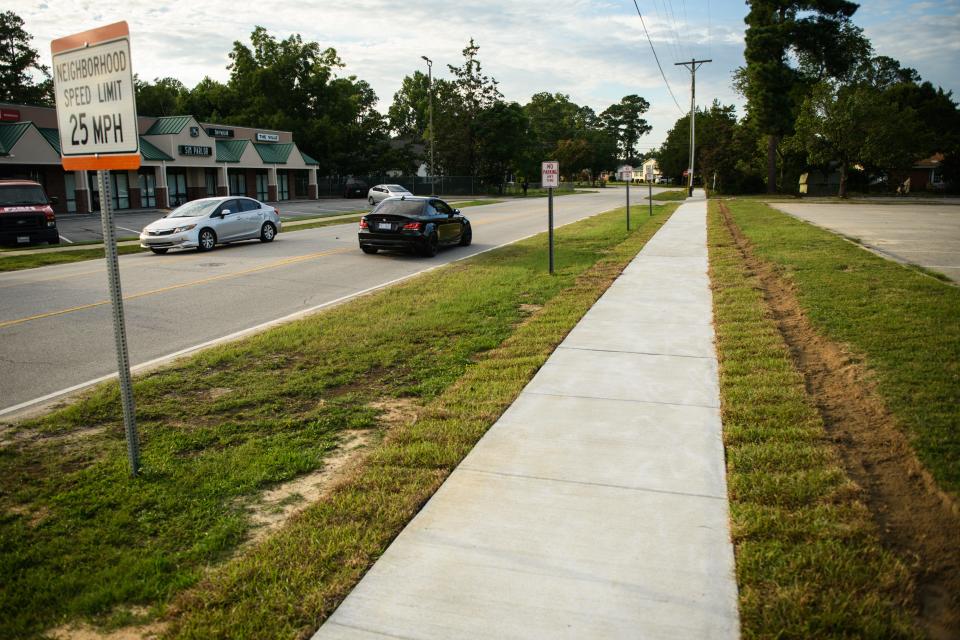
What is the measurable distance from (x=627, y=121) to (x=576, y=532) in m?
177

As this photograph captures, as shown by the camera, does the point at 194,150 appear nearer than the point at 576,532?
No

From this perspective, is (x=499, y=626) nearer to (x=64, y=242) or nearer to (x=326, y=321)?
(x=326, y=321)

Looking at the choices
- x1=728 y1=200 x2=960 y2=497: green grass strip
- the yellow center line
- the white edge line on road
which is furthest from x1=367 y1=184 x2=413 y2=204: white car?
x1=728 y1=200 x2=960 y2=497: green grass strip

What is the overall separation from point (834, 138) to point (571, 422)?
152ft

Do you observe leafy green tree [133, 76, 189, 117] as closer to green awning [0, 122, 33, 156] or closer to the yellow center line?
green awning [0, 122, 33, 156]

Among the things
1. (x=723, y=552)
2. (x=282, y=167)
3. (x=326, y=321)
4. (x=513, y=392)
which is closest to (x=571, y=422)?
(x=513, y=392)

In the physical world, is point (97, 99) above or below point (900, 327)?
above

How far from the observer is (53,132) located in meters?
39.0

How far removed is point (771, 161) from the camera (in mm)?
57562

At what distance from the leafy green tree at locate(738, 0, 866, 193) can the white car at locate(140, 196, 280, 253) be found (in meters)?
44.5

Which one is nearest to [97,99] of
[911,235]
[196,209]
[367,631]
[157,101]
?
[367,631]

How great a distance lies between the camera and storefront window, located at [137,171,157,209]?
43.5 metres

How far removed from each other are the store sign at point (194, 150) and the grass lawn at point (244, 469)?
1578 inches

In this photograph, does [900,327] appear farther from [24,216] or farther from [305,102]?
[305,102]
